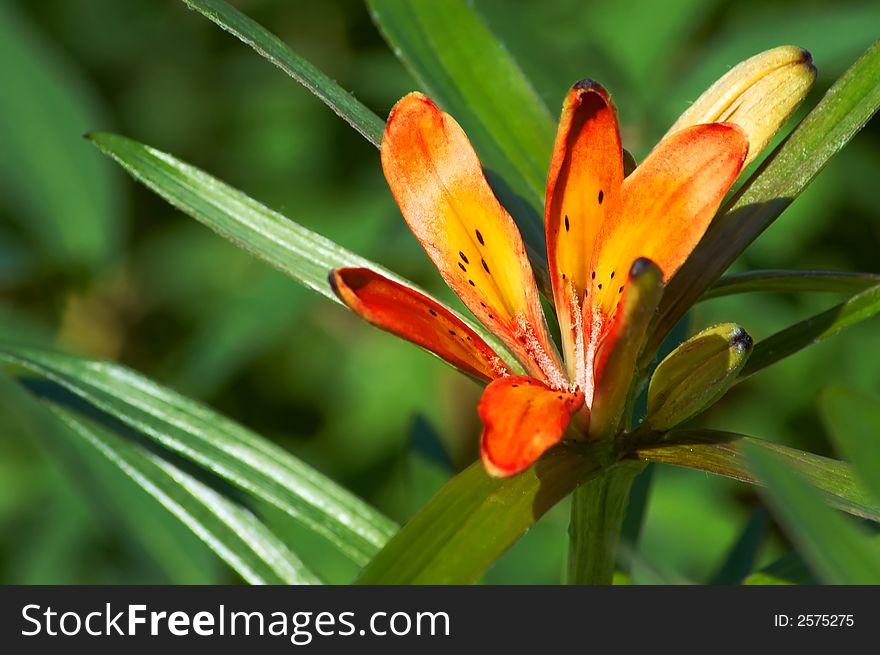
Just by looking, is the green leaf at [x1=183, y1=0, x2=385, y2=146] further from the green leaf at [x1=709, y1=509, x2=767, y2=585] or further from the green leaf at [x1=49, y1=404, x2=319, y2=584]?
the green leaf at [x1=709, y1=509, x2=767, y2=585]

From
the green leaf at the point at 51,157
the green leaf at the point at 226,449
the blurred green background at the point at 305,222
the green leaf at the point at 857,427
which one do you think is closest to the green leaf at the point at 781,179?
the green leaf at the point at 857,427

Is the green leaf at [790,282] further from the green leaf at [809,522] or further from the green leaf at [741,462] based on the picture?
the green leaf at [809,522]

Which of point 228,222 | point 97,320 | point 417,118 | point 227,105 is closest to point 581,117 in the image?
point 417,118

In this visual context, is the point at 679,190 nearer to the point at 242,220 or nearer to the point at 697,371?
the point at 697,371

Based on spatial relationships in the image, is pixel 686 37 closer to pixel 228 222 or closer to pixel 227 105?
pixel 227 105

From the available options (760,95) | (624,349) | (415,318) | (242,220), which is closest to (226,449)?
(242,220)

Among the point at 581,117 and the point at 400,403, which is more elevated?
the point at 400,403
